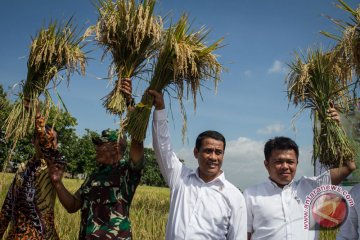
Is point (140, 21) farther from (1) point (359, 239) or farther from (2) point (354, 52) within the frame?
(1) point (359, 239)

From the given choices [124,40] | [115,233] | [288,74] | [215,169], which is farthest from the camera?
[288,74]

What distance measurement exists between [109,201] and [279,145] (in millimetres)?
1269

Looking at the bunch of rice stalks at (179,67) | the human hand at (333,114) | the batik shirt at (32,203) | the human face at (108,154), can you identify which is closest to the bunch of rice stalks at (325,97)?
the human hand at (333,114)

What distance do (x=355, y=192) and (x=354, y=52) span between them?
0.97 metres

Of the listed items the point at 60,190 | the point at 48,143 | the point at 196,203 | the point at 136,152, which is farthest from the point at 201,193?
the point at 48,143

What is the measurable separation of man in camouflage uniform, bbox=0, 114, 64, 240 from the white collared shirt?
30.3 inches

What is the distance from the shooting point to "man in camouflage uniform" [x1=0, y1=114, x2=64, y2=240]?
281cm

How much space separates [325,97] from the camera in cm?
315

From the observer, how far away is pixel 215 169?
2.78 metres

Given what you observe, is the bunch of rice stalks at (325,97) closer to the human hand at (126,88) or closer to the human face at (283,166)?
the human face at (283,166)

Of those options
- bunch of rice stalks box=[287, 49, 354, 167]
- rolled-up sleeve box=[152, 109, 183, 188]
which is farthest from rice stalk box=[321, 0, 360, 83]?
rolled-up sleeve box=[152, 109, 183, 188]

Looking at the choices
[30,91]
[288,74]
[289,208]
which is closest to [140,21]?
[30,91]

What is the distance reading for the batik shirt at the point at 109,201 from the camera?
2.62 meters

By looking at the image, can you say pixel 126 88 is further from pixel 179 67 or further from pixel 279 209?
pixel 279 209
